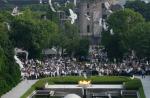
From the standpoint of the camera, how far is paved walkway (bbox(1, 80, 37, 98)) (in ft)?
145

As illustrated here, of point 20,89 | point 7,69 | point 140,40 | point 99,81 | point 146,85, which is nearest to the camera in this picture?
point 20,89

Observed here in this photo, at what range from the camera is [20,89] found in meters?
47.0

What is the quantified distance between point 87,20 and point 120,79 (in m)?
47.3

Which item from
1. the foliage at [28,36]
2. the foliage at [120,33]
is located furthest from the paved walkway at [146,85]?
the foliage at [28,36]

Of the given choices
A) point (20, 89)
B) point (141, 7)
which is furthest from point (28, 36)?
point (141, 7)

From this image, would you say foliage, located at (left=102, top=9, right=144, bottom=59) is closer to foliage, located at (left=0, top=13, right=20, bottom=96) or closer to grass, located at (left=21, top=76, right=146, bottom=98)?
grass, located at (left=21, top=76, right=146, bottom=98)

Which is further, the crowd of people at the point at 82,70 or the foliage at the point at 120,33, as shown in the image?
the foliage at the point at 120,33

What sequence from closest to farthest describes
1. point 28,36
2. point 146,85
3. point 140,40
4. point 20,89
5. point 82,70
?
point 20,89 → point 146,85 → point 82,70 → point 140,40 → point 28,36

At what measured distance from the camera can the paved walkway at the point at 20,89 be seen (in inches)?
1740

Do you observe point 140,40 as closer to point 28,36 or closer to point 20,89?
point 28,36

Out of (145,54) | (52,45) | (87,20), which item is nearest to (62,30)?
(52,45)

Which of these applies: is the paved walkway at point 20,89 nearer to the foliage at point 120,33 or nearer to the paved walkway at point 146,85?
the paved walkway at point 146,85

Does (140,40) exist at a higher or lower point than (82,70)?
higher

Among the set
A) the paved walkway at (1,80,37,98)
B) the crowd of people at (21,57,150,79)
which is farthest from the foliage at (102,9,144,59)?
the paved walkway at (1,80,37,98)
